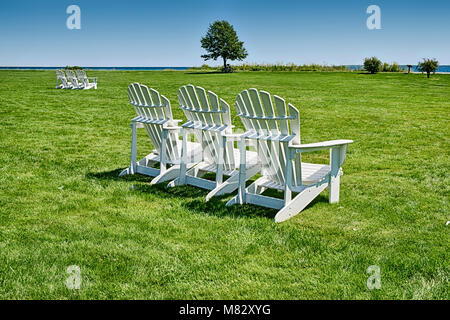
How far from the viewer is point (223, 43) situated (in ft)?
207

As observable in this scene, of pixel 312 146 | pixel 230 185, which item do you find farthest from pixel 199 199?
pixel 312 146

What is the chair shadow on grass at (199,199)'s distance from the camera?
4891 millimetres

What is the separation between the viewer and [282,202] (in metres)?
4.76

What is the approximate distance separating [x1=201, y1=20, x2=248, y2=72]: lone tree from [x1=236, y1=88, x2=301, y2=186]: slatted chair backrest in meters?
58.1

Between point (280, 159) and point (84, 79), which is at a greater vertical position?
point (84, 79)

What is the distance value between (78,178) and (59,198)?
927mm

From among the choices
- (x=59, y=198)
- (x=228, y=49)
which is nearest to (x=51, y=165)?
Result: (x=59, y=198)

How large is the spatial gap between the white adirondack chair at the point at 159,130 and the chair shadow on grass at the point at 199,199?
0.14m

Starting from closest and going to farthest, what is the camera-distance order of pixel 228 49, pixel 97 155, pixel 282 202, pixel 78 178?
pixel 282 202, pixel 78 178, pixel 97 155, pixel 228 49

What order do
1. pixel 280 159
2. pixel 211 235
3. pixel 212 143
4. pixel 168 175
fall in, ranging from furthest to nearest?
pixel 168 175 < pixel 212 143 < pixel 280 159 < pixel 211 235

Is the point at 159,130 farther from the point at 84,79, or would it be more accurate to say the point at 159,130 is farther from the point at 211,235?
the point at 84,79

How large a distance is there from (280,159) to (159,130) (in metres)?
1.97
